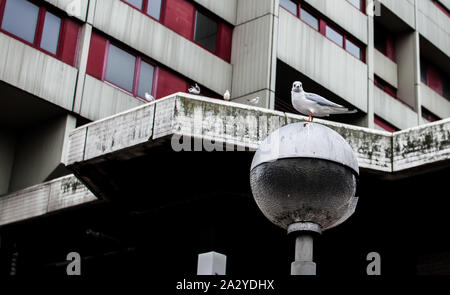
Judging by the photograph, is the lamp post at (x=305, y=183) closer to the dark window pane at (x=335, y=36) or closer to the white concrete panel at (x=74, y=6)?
the white concrete panel at (x=74, y=6)

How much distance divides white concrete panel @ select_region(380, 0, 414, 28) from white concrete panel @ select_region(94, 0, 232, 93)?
9891 millimetres

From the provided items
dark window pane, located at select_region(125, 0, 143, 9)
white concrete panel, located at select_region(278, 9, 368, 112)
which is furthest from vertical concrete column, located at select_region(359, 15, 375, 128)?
dark window pane, located at select_region(125, 0, 143, 9)

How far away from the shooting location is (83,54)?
69.7 feet

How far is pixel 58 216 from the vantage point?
714 inches

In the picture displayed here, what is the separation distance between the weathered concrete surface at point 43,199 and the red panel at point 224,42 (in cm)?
896

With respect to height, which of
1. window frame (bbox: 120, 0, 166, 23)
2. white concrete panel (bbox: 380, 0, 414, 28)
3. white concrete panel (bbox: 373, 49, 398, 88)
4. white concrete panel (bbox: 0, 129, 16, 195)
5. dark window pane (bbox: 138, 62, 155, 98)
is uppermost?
white concrete panel (bbox: 380, 0, 414, 28)

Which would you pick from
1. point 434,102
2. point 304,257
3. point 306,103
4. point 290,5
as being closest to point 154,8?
point 290,5

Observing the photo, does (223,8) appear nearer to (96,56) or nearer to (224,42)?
(224,42)

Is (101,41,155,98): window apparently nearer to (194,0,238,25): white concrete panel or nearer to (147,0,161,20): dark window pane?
(147,0,161,20): dark window pane

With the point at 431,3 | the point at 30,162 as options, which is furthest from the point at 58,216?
the point at 431,3

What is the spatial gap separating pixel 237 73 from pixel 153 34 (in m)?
3.19

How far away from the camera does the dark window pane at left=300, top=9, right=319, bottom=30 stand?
27078 mm

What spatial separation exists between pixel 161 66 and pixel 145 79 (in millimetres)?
881

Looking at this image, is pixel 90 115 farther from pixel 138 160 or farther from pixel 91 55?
pixel 138 160
